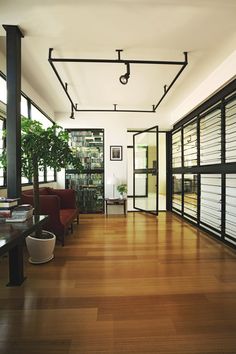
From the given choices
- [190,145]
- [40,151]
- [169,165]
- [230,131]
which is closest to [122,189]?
[169,165]

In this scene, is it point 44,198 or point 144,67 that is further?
point 144,67

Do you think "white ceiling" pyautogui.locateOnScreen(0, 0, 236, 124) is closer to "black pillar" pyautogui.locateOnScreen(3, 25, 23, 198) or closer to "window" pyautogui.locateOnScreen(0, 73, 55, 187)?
"black pillar" pyautogui.locateOnScreen(3, 25, 23, 198)

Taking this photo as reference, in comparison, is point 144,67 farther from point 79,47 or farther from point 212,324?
point 212,324

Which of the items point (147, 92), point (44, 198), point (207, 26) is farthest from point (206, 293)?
point (147, 92)

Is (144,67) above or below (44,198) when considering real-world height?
above

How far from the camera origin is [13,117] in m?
2.44

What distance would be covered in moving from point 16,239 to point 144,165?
527cm

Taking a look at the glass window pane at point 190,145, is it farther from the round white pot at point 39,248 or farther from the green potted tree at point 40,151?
the round white pot at point 39,248

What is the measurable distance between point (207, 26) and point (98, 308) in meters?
3.20

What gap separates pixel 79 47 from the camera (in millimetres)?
2961

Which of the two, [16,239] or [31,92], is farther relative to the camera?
[31,92]

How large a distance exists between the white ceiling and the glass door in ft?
7.90

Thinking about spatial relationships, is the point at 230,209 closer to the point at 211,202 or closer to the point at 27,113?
the point at 211,202

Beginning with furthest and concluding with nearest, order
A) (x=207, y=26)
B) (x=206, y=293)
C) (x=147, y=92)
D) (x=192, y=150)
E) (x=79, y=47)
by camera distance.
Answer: (x=192, y=150), (x=147, y=92), (x=79, y=47), (x=207, y=26), (x=206, y=293)
